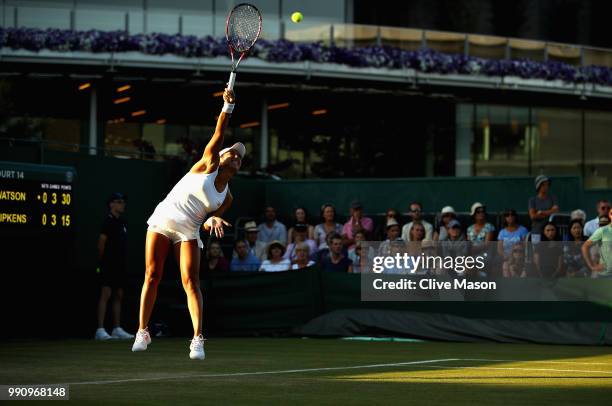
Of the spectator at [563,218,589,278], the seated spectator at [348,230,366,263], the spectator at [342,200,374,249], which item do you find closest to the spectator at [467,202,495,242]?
the spectator at [563,218,589,278]

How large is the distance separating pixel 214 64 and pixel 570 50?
1160cm

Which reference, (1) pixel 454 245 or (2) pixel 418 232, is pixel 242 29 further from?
(2) pixel 418 232

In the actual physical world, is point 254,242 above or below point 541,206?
below

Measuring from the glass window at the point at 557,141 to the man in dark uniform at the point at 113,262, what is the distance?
74.6ft

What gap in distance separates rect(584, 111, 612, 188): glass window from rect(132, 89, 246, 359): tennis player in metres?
27.8

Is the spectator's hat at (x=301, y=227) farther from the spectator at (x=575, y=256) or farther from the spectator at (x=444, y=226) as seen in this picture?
the spectator at (x=575, y=256)

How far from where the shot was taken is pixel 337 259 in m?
18.8

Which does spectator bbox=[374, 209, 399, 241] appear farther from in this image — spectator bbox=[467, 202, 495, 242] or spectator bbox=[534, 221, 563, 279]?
spectator bbox=[534, 221, 563, 279]

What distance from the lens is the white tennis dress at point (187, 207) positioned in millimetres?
11000

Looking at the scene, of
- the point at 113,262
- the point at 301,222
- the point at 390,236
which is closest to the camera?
the point at 113,262

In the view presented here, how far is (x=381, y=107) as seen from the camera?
37344 mm

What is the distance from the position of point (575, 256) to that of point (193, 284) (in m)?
8.17

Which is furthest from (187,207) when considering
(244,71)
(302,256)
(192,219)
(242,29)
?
(244,71)

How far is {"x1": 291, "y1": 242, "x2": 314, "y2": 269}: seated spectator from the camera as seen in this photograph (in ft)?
62.3
